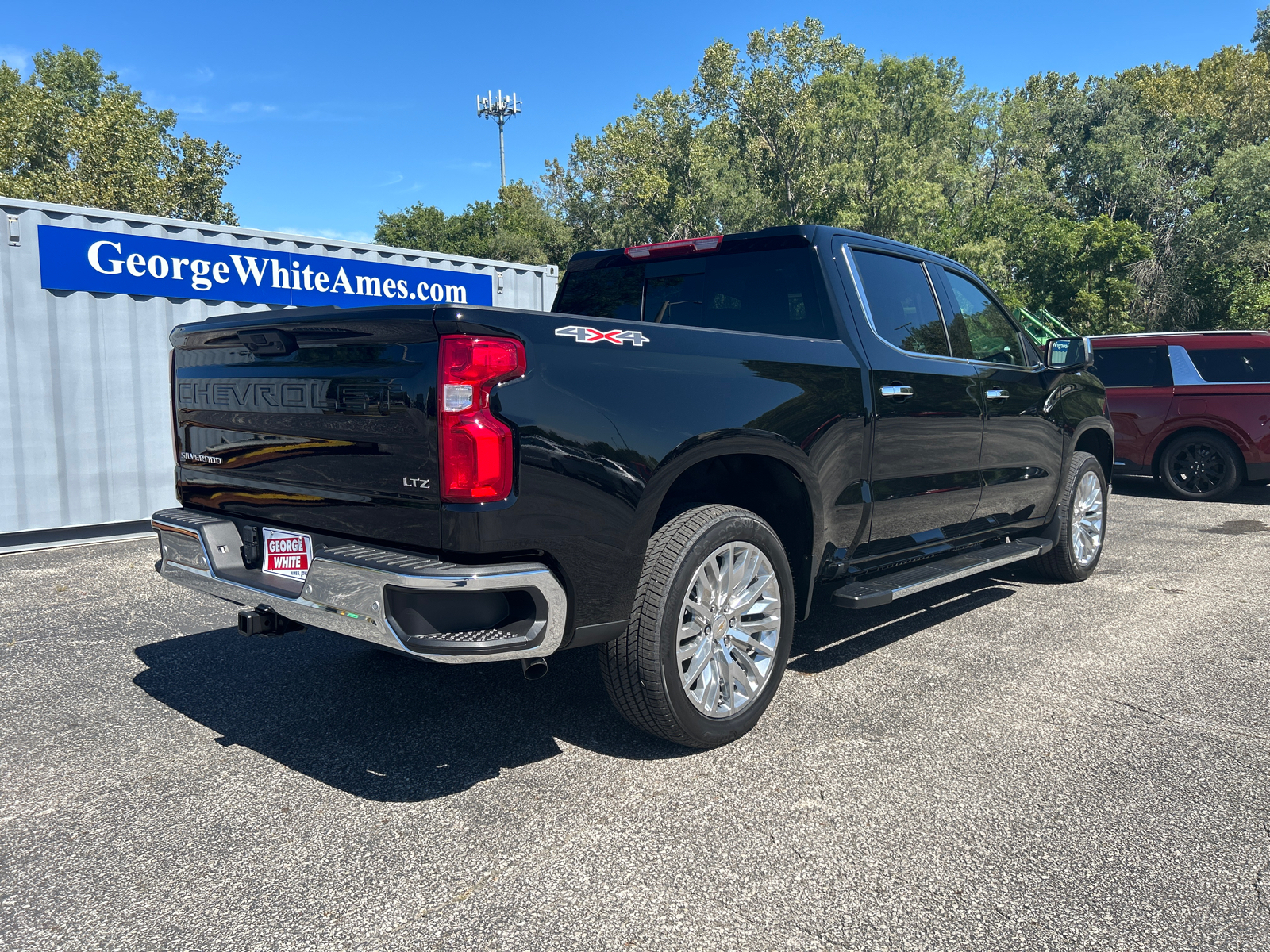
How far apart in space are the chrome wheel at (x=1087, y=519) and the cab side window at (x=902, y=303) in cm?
209

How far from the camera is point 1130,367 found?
1080 cm

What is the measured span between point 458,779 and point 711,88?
50.4 meters

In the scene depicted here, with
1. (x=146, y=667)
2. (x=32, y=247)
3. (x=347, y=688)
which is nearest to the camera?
(x=347, y=688)

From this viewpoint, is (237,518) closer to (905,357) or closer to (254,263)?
(905,357)

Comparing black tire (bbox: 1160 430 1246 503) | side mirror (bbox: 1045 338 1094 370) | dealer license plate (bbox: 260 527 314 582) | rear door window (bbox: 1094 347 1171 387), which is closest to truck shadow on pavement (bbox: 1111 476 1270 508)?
black tire (bbox: 1160 430 1246 503)

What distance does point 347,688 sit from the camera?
13.6 feet

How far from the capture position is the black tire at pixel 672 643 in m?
3.14

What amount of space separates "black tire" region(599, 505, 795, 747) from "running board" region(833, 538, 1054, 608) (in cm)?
66

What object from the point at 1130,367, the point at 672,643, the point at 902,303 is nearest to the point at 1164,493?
the point at 1130,367

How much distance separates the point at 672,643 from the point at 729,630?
0.37m

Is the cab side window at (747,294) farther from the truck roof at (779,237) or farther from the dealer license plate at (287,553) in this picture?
the dealer license plate at (287,553)

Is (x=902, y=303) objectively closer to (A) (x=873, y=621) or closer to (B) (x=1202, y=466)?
(A) (x=873, y=621)

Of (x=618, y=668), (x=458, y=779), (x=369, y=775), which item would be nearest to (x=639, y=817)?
(x=618, y=668)

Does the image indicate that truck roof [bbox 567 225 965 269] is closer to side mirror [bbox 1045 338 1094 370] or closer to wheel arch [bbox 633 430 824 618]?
wheel arch [bbox 633 430 824 618]
